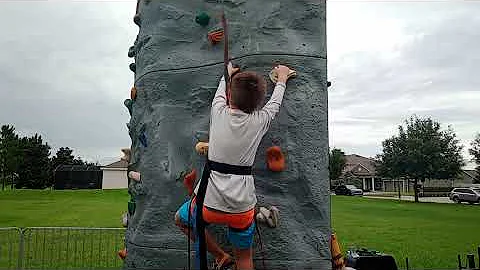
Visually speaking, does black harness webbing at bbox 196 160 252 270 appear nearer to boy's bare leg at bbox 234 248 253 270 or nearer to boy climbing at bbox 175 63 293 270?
boy climbing at bbox 175 63 293 270

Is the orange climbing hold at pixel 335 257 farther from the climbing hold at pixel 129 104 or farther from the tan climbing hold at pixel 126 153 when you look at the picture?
the climbing hold at pixel 129 104

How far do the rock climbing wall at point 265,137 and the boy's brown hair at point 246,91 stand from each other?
86cm

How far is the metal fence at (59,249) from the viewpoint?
30.0ft

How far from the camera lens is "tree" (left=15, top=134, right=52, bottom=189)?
190 ft

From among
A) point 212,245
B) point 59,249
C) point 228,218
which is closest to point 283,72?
point 228,218

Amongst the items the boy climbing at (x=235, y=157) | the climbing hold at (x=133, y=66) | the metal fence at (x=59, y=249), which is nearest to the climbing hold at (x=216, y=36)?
the boy climbing at (x=235, y=157)

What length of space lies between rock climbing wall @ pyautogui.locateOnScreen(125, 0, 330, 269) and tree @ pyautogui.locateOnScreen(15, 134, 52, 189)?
5699cm

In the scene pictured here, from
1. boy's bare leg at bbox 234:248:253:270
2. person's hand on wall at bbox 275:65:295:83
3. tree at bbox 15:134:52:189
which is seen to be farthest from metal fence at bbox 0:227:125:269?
tree at bbox 15:134:52:189

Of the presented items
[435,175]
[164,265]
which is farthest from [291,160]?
[435,175]

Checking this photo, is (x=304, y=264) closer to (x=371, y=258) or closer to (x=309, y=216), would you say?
(x=309, y=216)

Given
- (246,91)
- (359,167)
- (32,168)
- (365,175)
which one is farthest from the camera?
(359,167)

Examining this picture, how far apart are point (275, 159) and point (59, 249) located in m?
7.68

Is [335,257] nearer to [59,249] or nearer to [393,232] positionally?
[59,249]

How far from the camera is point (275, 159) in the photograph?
13.3ft
